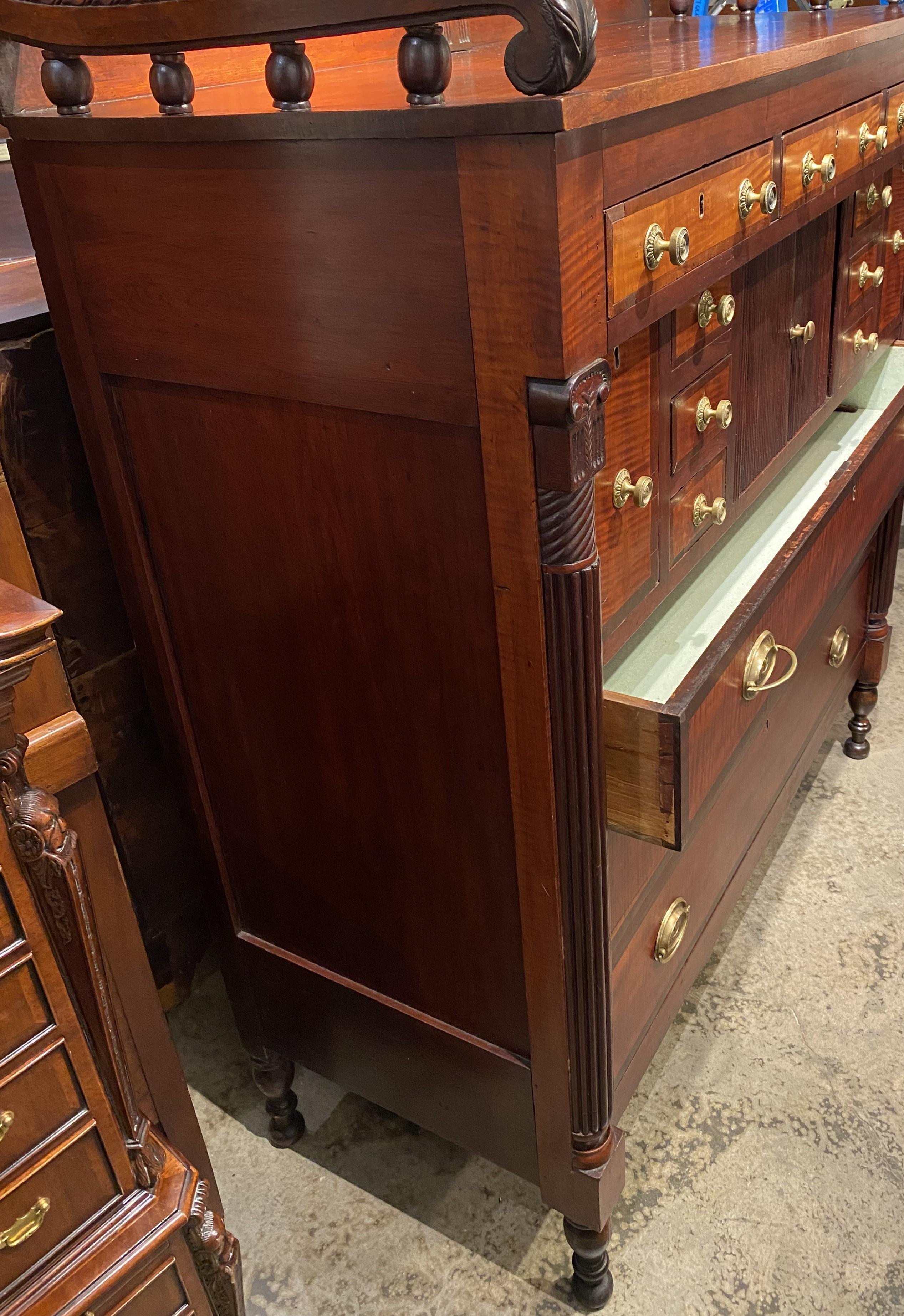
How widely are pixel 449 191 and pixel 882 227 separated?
1.15m

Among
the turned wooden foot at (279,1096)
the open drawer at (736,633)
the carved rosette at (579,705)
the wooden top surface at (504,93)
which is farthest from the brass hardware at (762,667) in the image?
→ the turned wooden foot at (279,1096)

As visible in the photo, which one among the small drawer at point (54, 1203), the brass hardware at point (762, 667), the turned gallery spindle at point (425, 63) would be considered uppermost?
the turned gallery spindle at point (425, 63)

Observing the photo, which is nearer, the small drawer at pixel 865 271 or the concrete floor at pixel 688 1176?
the concrete floor at pixel 688 1176

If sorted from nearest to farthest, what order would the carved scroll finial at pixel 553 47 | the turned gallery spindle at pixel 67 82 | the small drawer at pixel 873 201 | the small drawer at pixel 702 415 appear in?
the carved scroll finial at pixel 553 47, the turned gallery spindle at pixel 67 82, the small drawer at pixel 702 415, the small drawer at pixel 873 201

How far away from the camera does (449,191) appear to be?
2.20ft

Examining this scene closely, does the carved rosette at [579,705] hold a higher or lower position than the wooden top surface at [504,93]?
lower

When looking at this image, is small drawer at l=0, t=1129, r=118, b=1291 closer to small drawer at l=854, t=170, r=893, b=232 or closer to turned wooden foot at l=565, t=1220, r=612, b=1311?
turned wooden foot at l=565, t=1220, r=612, b=1311

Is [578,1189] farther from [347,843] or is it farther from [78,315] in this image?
[78,315]

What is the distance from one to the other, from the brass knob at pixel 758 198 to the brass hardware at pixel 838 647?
0.77 metres

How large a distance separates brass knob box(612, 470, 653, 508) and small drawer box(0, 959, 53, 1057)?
0.58 metres

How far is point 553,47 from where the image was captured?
60cm

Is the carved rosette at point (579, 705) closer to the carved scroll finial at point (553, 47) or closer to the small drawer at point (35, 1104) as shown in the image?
the carved scroll finial at point (553, 47)

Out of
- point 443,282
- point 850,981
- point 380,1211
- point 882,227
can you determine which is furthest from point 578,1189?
point 882,227

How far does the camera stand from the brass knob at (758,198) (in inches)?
36.3
